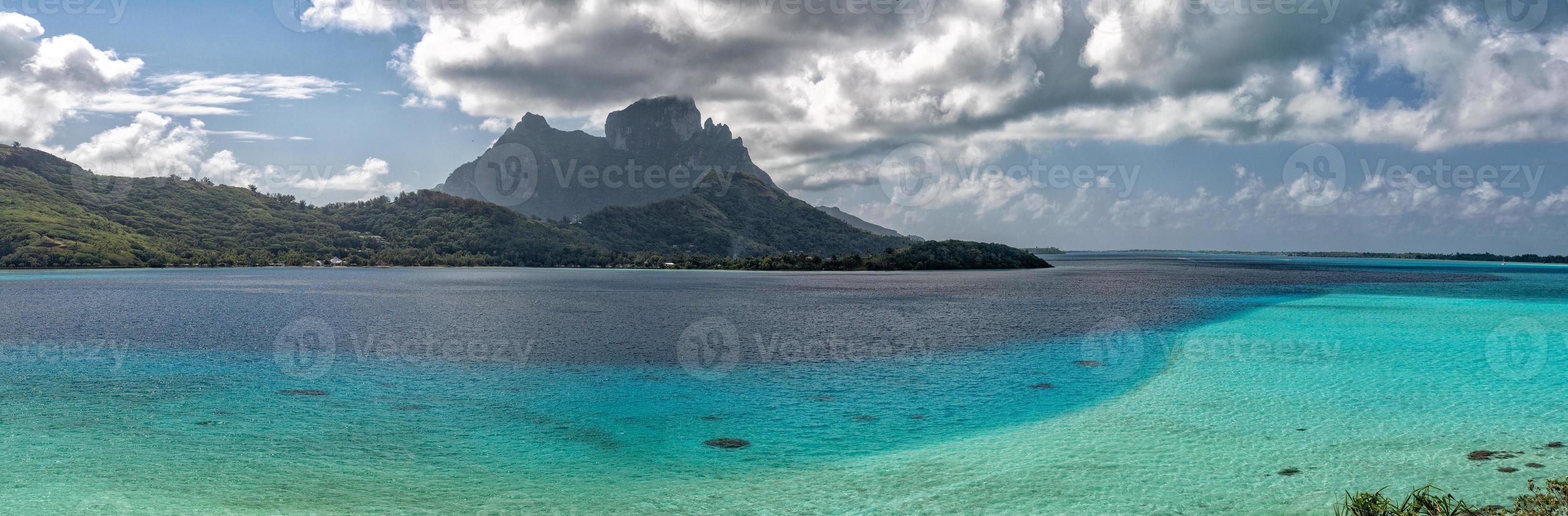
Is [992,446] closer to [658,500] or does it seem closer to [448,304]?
[658,500]

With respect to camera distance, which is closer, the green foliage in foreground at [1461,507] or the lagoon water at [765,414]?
the green foliage in foreground at [1461,507]

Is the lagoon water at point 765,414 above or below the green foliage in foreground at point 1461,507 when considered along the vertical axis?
below

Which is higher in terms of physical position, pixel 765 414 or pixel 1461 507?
pixel 1461 507

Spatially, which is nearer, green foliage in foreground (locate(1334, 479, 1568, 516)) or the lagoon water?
green foliage in foreground (locate(1334, 479, 1568, 516))

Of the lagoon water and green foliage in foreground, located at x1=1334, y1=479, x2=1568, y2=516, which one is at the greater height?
green foliage in foreground, located at x1=1334, y1=479, x2=1568, y2=516
